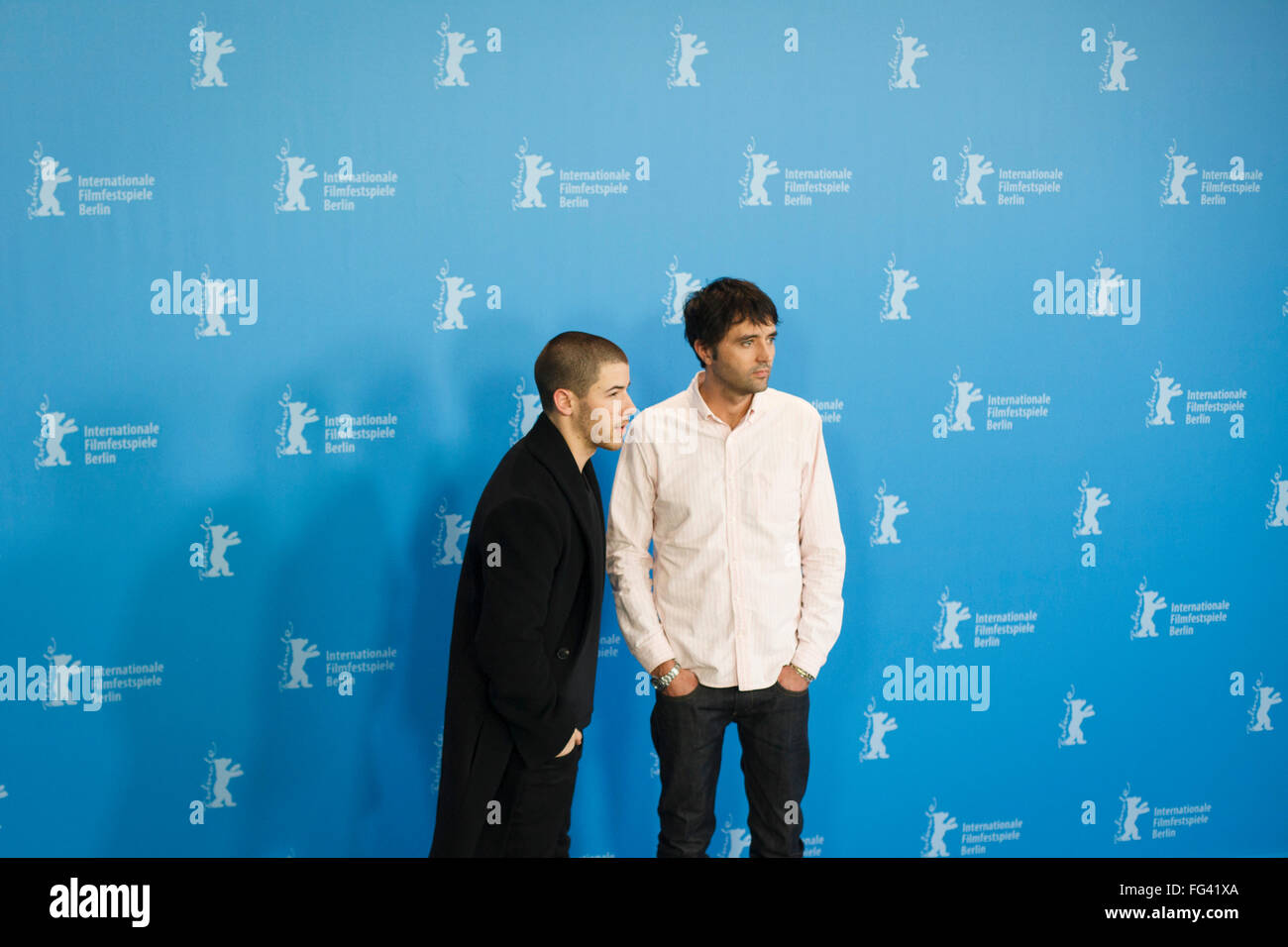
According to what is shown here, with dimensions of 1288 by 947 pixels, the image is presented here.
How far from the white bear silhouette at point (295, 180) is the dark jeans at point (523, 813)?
1680mm

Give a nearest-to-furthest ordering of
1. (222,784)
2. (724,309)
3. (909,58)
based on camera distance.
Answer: (724,309)
(222,784)
(909,58)

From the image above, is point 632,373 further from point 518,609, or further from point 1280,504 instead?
point 1280,504

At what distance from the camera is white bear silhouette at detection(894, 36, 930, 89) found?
278 cm

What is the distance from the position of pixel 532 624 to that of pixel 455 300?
1189 millimetres

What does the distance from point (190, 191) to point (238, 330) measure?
41 centimetres

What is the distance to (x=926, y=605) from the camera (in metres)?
2.86

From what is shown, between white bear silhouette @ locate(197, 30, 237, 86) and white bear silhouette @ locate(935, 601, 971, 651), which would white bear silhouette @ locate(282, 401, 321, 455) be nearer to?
white bear silhouette @ locate(197, 30, 237, 86)

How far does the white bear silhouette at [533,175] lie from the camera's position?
264cm

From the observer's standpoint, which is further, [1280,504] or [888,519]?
[1280,504]

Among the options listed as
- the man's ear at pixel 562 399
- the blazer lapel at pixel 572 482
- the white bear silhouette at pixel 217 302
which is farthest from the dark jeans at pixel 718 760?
the white bear silhouette at pixel 217 302

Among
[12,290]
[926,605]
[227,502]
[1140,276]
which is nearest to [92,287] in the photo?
[12,290]

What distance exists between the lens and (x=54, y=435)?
2.54m

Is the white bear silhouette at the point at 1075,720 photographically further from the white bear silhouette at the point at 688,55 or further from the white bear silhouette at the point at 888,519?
the white bear silhouette at the point at 688,55

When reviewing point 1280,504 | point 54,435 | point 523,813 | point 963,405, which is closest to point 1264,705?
point 1280,504
